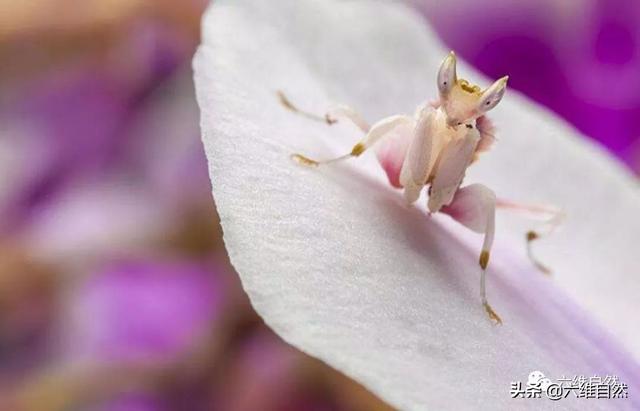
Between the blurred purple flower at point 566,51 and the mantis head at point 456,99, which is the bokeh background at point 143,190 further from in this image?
the mantis head at point 456,99

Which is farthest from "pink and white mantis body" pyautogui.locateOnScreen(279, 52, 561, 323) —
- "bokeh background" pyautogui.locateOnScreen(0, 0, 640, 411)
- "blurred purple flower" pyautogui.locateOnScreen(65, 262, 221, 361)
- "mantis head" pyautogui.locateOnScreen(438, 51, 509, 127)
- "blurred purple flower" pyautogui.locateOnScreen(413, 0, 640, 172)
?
"blurred purple flower" pyautogui.locateOnScreen(413, 0, 640, 172)

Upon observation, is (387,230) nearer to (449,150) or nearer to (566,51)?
(449,150)

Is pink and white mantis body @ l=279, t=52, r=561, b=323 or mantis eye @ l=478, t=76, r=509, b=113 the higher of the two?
mantis eye @ l=478, t=76, r=509, b=113

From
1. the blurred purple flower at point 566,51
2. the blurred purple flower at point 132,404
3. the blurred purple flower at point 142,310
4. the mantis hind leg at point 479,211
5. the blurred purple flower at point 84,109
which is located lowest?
the blurred purple flower at point 132,404

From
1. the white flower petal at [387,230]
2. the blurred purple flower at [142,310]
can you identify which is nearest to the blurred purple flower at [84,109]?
the blurred purple flower at [142,310]

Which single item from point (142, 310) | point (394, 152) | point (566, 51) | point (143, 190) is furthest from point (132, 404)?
point (566, 51)

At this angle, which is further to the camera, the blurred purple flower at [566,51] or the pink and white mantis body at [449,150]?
the blurred purple flower at [566,51]

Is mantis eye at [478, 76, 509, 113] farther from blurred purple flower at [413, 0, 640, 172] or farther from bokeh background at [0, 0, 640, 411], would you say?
blurred purple flower at [413, 0, 640, 172]
